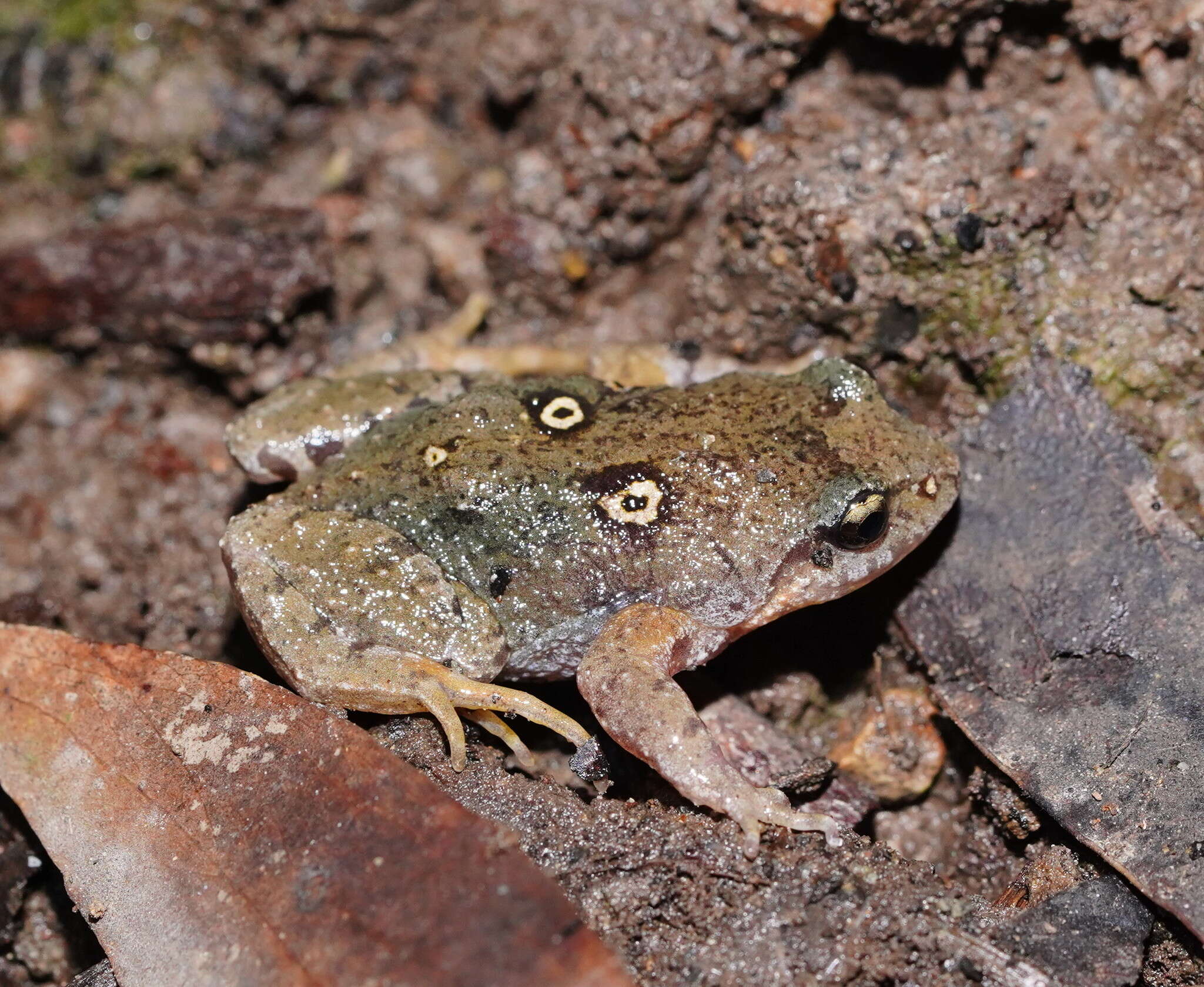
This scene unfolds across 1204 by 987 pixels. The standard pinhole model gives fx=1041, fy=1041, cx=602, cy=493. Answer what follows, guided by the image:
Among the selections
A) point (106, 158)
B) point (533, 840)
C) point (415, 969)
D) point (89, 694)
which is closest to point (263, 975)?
point (415, 969)

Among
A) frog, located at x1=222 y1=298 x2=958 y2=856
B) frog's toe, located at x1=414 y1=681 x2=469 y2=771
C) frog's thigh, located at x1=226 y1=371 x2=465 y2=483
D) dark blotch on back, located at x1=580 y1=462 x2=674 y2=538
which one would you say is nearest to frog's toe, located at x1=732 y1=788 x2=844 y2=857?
frog, located at x1=222 y1=298 x2=958 y2=856

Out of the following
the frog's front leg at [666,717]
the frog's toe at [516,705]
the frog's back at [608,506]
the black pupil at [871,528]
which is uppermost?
the black pupil at [871,528]

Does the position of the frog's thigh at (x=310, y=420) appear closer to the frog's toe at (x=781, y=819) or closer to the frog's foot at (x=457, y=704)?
the frog's foot at (x=457, y=704)

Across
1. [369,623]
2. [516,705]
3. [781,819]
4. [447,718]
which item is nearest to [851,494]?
[781,819]

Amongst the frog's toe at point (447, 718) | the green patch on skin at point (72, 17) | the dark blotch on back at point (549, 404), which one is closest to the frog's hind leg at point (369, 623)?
the frog's toe at point (447, 718)

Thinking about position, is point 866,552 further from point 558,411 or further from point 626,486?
point 558,411

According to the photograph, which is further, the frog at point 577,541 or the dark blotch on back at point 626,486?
the dark blotch on back at point 626,486
